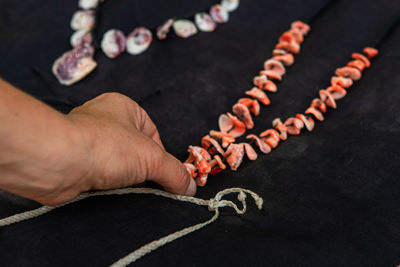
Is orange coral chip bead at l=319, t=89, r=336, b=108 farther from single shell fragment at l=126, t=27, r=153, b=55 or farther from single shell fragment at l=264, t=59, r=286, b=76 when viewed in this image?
single shell fragment at l=126, t=27, r=153, b=55

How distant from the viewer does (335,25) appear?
3.32 feet

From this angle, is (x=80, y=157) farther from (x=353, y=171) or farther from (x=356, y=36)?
(x=356, y=36)

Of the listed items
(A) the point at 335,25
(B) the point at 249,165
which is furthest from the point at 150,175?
(A) the point at 335,25

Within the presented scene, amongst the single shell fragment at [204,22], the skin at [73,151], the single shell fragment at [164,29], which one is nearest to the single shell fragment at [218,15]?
the single shell fragment at [204,22]

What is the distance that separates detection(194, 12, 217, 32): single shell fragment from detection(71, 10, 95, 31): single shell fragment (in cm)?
28

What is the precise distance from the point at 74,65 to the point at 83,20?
162 mm

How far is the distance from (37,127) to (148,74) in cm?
58

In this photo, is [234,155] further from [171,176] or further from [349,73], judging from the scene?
[349,73]

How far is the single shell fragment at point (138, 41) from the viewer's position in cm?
99

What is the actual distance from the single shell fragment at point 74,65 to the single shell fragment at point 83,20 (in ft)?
0.25

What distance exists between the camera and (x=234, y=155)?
0.70 metres

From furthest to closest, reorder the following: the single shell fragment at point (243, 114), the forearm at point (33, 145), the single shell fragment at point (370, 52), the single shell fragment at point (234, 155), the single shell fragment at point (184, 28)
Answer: the single shell fragment at point (184, 28) < the single shell fragment at point (370, 52) < the single shell fragment at point (243, 114) < the single shell fragment at point (234, 155) < the forearm at point (33, 145)

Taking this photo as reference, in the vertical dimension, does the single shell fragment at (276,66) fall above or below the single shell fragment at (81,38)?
below

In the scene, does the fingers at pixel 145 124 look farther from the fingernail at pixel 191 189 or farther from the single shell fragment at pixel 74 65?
the single shell fragment at pixel 74 65
